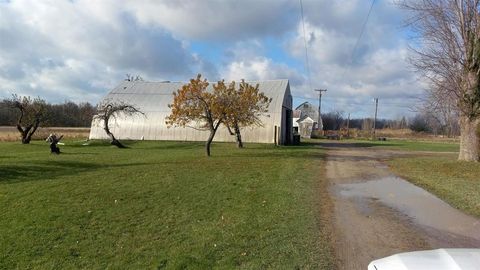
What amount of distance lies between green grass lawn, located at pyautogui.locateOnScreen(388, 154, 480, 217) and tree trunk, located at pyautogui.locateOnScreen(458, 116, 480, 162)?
45.1 inches

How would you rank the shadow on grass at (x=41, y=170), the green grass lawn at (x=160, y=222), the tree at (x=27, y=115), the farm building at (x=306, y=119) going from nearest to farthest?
the green grass lawn at (x=160, y=222)
the shadow on grass at (x=41, y=170)
the tree at (x=27, y=115)
the farm building at (x=306, y=119)

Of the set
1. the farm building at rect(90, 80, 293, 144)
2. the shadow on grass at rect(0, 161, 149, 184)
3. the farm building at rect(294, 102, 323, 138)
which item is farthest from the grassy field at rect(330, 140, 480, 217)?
the farm building at rect(294, 102, 323, 138)

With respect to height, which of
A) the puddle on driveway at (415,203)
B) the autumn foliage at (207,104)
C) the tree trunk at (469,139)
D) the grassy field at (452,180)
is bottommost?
the puddle on driveway at (415,203)

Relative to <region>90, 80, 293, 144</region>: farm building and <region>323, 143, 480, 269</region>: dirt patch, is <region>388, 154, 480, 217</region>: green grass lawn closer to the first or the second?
<region>323, 143, 480, 269</region>: dirt patch

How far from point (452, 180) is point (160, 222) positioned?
1130 centimetres

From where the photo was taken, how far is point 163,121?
146 feet

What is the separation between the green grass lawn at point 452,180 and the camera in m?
11.0

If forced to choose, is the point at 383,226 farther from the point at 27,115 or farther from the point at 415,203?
the point at 27,115

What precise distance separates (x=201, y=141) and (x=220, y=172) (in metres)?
25.0

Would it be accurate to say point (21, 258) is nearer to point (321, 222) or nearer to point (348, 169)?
point (321, 222)

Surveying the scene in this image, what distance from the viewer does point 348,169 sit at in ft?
62.8

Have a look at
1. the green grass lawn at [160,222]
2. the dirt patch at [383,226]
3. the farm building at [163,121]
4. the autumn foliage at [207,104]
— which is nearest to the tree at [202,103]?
the autumn foliage at [207,104]

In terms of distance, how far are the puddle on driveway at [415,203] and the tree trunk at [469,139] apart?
310 inches

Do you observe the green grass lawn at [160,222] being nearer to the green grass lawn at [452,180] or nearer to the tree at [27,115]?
the green grass lawn at [452,180]
